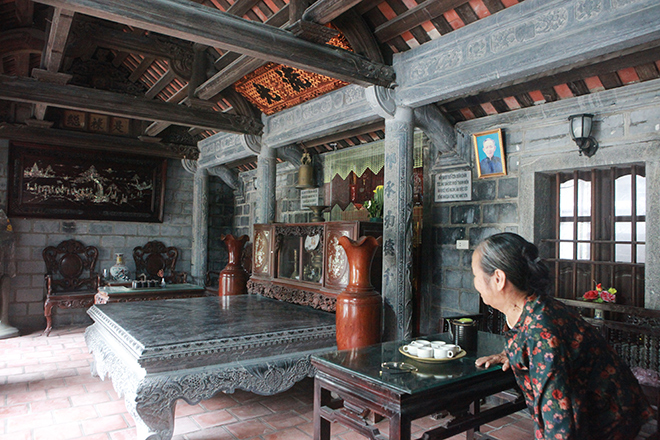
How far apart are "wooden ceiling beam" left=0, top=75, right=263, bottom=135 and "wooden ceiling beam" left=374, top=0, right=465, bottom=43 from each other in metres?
2.65

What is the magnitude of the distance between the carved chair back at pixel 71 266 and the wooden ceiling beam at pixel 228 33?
5.73 m

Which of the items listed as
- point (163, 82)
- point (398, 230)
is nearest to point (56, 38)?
point (163, 82)

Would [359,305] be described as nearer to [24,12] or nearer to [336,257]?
[336,257]

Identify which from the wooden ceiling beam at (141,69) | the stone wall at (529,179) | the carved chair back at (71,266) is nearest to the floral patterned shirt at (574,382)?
the stone wall at (529,179)

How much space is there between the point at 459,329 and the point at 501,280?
72 centimetres

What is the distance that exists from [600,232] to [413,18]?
2525mm

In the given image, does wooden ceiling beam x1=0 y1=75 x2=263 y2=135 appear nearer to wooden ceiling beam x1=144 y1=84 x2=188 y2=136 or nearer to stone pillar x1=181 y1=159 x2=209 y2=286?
wooden ceiling beam x1=144 y1=84 x2=188 y2=136

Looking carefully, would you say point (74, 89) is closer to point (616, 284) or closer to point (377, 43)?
point (377, 43)

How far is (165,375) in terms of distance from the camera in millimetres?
2945

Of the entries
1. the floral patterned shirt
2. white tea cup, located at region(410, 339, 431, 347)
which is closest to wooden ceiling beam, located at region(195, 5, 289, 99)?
white tea cup, located at region(410, 339, 431, 347)

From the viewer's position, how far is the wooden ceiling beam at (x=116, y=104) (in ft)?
15.8

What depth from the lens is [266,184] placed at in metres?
6.18

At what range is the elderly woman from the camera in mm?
1467

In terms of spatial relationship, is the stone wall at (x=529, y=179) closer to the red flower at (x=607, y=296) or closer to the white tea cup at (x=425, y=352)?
the red flower at (x=607, y=296)
